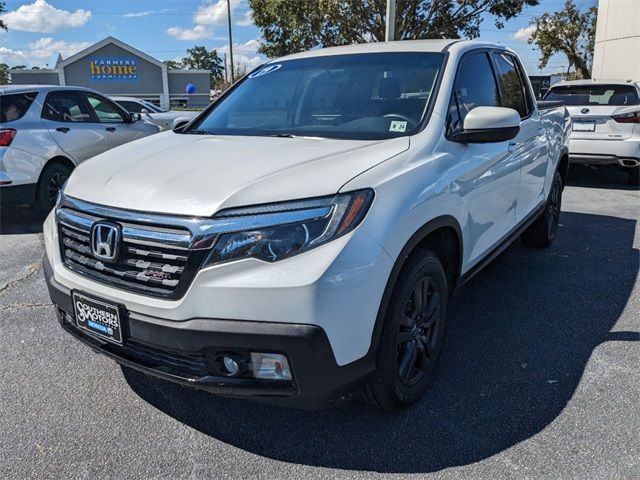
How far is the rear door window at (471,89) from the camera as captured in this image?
3.14m

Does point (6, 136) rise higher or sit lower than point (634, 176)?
higher

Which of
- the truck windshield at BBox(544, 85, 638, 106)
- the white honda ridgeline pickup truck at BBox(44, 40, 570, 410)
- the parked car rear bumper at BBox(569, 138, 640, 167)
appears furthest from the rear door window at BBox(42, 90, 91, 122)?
the parked car rear bumper at BBox(569, 138, 640, 167)

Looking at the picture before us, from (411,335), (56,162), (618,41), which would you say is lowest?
(411,335)

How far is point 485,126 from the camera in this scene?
2896mm

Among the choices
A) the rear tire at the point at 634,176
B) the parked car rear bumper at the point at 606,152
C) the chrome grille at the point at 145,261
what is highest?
the chrome grille at the point at 145,261

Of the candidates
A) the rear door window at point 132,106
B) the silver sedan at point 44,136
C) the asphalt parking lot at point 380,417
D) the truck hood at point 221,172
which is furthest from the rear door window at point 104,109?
the rear door window at point 132,106

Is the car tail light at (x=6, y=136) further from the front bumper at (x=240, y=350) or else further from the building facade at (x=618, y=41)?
the building facade at (x=618, y=41)

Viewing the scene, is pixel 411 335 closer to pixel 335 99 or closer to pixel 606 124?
pixel 335 99

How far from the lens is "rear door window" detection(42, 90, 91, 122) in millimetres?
7086

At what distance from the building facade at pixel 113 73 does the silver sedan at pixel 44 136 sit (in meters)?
34.6

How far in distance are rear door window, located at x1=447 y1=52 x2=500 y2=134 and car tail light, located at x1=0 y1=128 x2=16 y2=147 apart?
5.36m

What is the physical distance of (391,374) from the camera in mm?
2473

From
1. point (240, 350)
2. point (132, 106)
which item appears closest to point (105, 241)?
point (240, 350)

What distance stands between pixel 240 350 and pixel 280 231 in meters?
0.48
